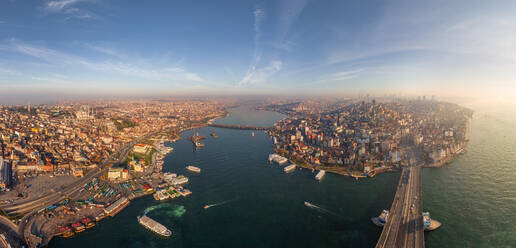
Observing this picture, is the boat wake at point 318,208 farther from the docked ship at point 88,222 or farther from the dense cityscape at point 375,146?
the docked ship at point 88,222

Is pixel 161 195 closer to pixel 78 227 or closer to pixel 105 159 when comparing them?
pixel 78 227

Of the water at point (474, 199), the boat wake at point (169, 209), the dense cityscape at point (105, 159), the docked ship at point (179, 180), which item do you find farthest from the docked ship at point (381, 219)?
the docked ship at point (179, 180)

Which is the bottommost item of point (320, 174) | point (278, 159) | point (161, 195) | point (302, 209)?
point (302, 209)

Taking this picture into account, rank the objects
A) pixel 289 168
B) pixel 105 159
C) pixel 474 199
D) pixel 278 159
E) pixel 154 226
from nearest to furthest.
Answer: pixel 154 226 < pixel 474 199 < pixel 289 168 < pixel 278 159 < pixel 105 159

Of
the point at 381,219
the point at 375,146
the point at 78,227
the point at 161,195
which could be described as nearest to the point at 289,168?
the point at 381,219

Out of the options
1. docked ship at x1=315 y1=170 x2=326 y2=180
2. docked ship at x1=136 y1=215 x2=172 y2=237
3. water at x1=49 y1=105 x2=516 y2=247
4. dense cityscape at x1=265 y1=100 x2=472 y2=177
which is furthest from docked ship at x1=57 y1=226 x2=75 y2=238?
dense cityscape at x1=265 y1=100 x2=472 y2=177

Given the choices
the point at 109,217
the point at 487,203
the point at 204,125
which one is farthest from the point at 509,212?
the point at 204,125
